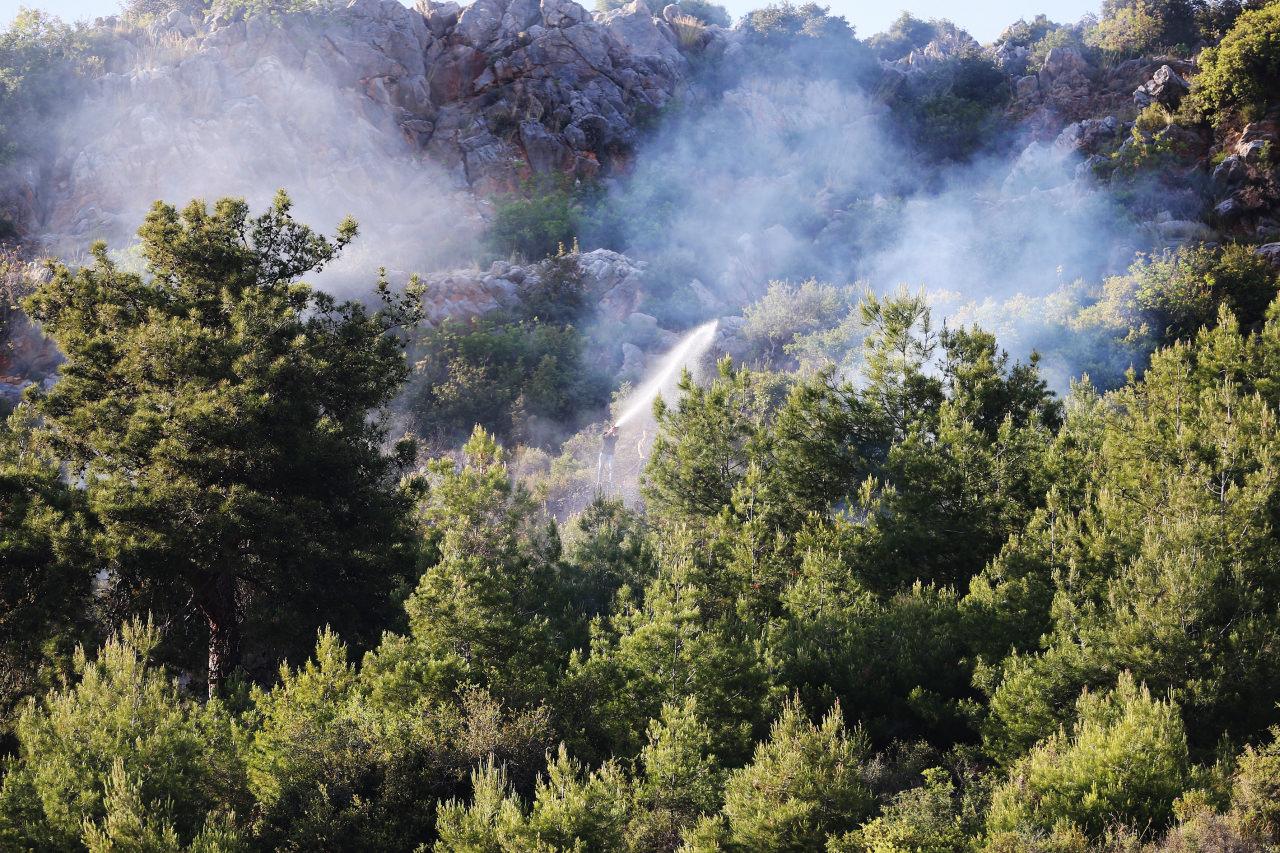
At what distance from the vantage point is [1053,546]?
19.4 m

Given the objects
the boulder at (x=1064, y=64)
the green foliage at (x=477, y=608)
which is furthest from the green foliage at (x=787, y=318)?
the green foliage at (x=477, y=608)

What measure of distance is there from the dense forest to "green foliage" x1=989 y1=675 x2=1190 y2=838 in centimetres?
5

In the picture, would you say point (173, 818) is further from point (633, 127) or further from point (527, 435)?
point (633, 127)

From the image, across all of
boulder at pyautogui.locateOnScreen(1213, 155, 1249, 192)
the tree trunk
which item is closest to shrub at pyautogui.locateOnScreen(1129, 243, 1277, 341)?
boulder at pyautogui.locateOnScreen(1213, 155, 1249, 192)

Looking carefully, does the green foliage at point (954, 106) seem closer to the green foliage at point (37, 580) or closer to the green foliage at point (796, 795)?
the green foliage at point (796, 795)

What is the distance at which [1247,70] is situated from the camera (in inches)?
1734

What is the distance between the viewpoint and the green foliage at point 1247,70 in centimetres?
4397

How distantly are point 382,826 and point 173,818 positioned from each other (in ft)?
9.33

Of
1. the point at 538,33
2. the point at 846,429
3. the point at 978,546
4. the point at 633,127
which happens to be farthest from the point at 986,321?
the point at 538,33

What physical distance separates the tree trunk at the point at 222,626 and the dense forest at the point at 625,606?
0.08 m

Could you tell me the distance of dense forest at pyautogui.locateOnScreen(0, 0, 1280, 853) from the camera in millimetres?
14156

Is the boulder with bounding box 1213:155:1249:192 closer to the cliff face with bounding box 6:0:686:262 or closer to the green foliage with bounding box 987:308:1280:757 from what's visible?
the green foliage with bounding box 987:308:1280:757

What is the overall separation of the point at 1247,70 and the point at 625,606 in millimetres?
40740

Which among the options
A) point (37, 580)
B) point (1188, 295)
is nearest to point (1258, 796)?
point (37, 580)
